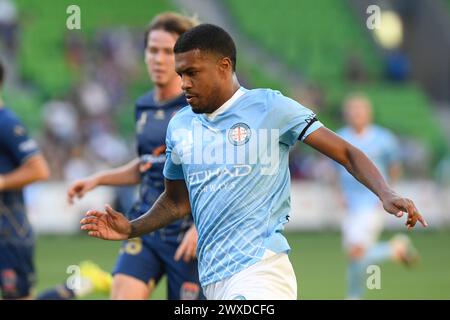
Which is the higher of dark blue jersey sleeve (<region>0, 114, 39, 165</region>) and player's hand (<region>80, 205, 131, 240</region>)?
dark blue jersey sleeve (<region>0, 114, 39, 165</region>)

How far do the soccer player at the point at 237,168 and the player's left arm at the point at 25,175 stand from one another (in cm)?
299

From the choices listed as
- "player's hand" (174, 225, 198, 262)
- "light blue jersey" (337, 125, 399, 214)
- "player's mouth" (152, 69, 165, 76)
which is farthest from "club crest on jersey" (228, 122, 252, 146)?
"light blue jersey" (337, 125, 399, 214)

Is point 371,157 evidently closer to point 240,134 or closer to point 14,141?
point 14,141

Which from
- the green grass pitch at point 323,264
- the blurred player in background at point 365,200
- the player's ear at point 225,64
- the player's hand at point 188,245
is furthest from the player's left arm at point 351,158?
the blurred player in background at point 365,200

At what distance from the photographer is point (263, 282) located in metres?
5.80

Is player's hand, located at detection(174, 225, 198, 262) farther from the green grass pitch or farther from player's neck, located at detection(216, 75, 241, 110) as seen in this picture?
the green grass pitch

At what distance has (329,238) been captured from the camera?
22.6 m

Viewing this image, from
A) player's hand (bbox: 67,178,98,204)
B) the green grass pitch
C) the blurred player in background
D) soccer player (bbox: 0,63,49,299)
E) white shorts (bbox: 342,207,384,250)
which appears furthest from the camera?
white shorts (bbox: 342,207,384,250)

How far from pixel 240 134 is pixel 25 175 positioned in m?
3.50

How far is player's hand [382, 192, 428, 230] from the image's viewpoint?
17.9 ft

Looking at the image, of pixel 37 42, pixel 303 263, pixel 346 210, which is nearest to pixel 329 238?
pixel 303 263

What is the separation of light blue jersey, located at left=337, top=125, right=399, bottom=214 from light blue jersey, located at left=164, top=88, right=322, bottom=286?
8177 millimetres

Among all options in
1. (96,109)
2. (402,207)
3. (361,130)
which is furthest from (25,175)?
(96,109)

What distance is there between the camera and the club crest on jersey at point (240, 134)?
19.7 feet
